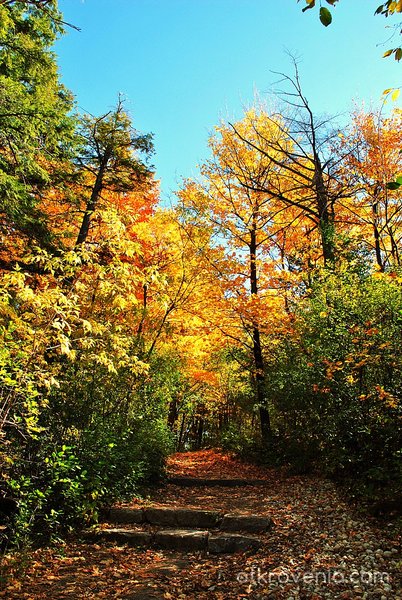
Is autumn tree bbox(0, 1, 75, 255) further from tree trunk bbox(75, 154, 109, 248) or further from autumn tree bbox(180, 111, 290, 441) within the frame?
autumn tree bbox(180, 111, 290, 441)

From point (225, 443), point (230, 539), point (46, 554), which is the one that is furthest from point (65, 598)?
point (225, 443)

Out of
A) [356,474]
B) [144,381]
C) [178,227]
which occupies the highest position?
[178,227]

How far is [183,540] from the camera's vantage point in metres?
4.58

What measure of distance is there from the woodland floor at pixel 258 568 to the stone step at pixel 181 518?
1.65 feet

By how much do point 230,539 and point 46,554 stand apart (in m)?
2.14

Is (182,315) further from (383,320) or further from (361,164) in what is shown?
(361,164)

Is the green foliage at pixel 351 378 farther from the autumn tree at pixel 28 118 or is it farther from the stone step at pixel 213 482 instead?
the autumn tree at pixel 28 118

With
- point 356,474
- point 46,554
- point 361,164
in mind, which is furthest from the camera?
point 361,164

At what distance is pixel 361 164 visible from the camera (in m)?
10.3

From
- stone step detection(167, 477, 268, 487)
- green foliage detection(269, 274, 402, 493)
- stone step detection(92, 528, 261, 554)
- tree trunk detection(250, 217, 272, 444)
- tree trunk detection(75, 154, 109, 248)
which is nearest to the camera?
stone step detection(92, 528, 261, 554)

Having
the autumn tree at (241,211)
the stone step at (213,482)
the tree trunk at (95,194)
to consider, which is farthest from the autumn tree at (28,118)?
the stone step at (213,482)

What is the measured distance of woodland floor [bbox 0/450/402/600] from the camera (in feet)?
10.7

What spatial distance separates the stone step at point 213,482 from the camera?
7.67 metres

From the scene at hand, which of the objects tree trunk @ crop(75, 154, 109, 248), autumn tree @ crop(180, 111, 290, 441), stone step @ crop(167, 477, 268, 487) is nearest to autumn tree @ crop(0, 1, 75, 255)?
tree trunk @ crop(75, 154, 109, 248)
